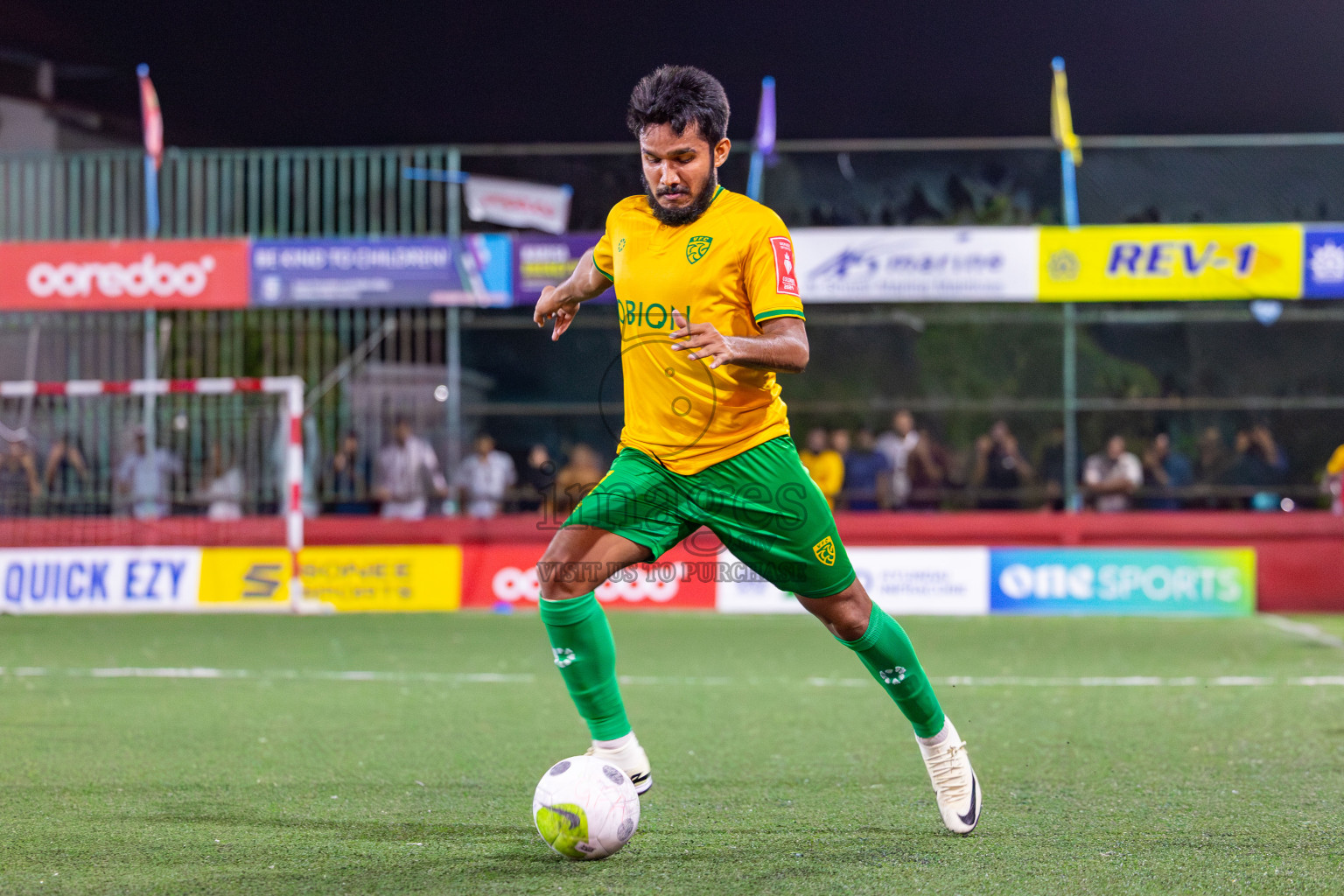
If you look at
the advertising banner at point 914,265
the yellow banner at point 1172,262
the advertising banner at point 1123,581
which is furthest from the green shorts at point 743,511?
the yellow banner at point 1172,262

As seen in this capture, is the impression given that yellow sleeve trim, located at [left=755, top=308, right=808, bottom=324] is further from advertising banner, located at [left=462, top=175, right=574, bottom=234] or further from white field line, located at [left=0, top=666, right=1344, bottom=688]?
advertising banner, located at [left=462, top=175, right=574, bottom=234]

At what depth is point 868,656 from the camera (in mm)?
4445

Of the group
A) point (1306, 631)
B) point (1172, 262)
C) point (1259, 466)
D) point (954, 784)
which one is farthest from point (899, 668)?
point (1259, 466)

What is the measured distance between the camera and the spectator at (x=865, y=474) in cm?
1542

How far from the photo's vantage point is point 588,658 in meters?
4.25

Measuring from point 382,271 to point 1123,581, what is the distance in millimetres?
8564

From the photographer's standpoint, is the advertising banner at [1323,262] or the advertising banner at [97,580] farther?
the advertising banner at [1323,262]

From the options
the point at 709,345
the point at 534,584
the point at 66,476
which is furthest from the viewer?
the point at 66,476

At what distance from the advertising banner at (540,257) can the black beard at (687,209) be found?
35.9 ft

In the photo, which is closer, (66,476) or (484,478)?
(66,476)

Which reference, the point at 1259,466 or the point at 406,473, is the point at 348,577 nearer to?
the point at 406,473

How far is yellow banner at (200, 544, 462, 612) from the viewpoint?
1355 centimetres

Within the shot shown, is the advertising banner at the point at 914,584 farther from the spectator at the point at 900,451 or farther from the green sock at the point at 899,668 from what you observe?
the green sock at the point at 899,668

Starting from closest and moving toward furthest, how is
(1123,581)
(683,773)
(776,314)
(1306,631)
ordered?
(776,314), (683,773), (1306,631), (1123,581)
